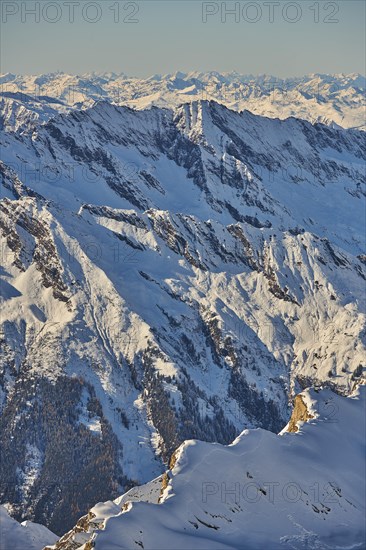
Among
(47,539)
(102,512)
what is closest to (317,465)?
(102,512)

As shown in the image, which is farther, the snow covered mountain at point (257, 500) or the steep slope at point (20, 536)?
the steep slope at point (20, 536)

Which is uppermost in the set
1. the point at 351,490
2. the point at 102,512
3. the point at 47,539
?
the point at 351,490

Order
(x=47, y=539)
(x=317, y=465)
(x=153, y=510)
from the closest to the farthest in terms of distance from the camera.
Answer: (x=153, y=510) → (x=317, y=465) → (x=47, y=539)

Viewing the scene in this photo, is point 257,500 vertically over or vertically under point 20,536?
over

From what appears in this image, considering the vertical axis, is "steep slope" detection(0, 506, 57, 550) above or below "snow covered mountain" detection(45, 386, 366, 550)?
below

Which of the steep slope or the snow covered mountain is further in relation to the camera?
the steep slope

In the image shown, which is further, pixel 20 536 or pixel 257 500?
pixel 20 536

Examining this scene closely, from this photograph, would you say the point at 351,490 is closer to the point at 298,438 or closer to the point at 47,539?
the point at 298,438

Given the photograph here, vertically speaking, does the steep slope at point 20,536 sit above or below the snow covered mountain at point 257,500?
below
